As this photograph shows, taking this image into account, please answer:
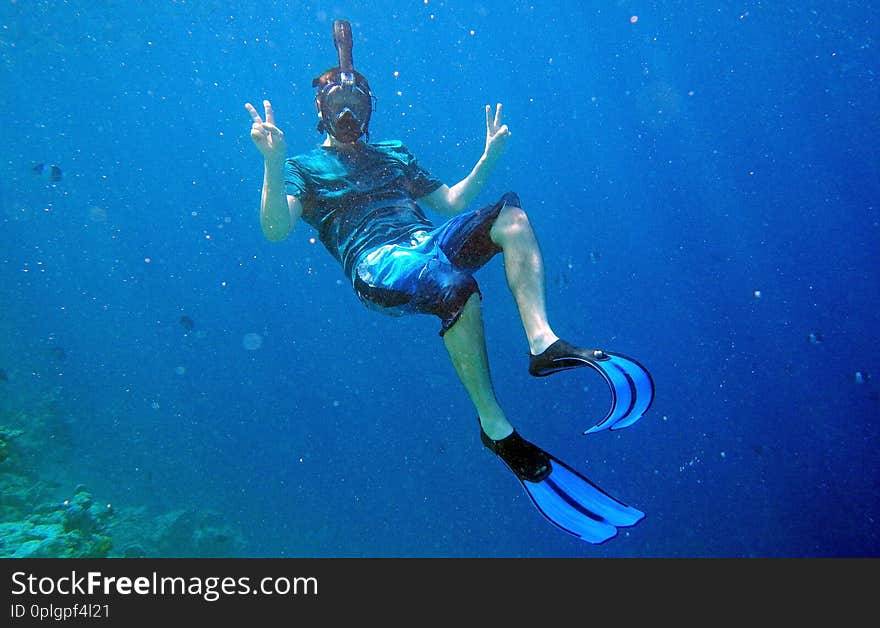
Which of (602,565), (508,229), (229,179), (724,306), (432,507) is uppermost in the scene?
(229,179)

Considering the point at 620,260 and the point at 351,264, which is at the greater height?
the point at 620,260

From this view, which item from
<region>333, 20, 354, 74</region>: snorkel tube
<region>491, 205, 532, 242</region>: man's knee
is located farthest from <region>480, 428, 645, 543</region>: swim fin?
<region>333, 20, 354, 74</region>: snorkel tube

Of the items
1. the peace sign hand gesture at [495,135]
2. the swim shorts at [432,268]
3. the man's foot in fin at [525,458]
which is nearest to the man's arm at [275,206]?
the swim shorts at [432,268]

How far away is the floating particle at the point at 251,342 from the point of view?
108 feet

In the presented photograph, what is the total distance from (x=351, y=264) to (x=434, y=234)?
2.21ft

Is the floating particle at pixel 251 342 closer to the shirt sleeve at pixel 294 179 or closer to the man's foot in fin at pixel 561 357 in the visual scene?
the shirt sleeve at pixel 294 179

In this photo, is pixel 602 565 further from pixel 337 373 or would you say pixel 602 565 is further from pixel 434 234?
pixel 337 373

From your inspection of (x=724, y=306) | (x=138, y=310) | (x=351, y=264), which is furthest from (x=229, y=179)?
(x=351, y=264)

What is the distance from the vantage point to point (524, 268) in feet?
10.4

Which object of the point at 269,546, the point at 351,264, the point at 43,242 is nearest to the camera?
the point at 351,264

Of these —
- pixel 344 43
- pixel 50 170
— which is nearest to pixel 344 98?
pixel 344 43

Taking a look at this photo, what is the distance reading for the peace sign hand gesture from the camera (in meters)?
4.46

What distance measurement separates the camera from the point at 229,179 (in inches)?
1849

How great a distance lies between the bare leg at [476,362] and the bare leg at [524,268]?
0.90 ft
